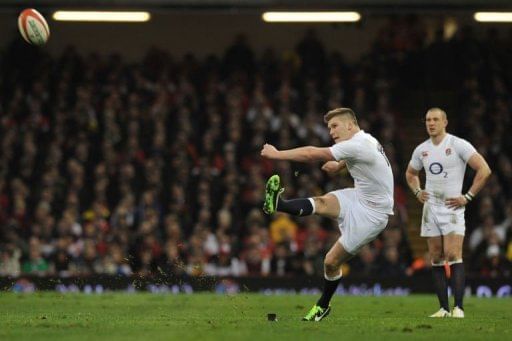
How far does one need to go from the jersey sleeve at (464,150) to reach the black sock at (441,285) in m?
1.35

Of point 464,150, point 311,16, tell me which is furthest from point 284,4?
point 464,150

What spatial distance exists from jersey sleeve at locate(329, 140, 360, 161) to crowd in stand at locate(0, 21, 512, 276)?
8.75m

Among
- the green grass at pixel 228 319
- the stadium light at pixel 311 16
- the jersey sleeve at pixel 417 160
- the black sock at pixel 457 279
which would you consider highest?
the stadium light at pixel 311 16

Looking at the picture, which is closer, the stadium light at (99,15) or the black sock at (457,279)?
the black sock at (457,279)

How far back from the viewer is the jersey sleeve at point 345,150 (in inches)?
466

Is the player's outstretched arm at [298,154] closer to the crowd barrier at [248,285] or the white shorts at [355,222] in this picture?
the white shorts at [355,222]

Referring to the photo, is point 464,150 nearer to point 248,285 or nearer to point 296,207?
point 296,207

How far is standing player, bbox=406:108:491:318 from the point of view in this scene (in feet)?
44.8

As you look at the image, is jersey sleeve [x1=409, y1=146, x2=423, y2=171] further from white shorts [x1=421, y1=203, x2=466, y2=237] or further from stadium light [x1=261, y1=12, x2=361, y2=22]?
stadium light [x1=261, y1=12, x2=361, y2=22]

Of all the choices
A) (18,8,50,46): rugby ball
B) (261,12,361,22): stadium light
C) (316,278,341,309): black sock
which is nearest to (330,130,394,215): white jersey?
(316,278,341,309): black sock

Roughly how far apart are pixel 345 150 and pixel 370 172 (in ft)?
1.92

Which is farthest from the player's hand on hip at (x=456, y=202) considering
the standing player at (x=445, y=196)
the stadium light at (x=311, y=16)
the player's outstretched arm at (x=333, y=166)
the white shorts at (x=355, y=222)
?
the stadium light at (x=311, y=16)

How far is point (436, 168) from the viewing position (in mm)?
13859

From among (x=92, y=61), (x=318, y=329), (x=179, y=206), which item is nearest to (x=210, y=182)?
(x=179, y=206)
